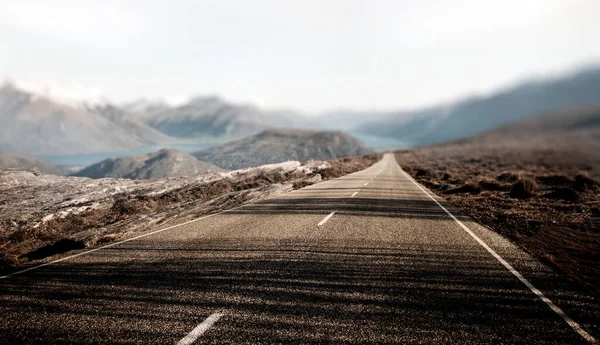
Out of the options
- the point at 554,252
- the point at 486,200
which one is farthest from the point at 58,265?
the point at 486,200

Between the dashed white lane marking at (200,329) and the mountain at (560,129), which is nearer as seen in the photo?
the dashed white lane marking at (200,329)

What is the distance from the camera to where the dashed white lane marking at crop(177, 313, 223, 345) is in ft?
10.9

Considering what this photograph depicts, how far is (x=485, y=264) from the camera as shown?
5977 millimetres

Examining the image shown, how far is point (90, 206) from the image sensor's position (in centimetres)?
1368

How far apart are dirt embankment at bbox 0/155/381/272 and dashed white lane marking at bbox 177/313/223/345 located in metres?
5.28

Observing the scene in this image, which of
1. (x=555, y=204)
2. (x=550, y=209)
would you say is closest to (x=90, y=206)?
(x=550, y=209)

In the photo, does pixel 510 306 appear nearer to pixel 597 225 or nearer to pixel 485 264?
pixel 485 264

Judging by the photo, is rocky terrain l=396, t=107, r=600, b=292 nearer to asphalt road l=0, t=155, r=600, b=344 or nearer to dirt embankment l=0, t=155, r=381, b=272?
asphalt road l=0, t=155, r=600, b=344

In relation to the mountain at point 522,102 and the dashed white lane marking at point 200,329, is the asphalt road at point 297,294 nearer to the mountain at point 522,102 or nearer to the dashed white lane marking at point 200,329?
the dashed white lane marking at point 200,329

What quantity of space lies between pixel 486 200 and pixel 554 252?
8.52 metres

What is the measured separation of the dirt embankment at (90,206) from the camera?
8.95 meters

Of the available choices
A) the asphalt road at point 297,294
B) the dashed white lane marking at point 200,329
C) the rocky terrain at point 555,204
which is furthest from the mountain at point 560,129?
the dashed white lane marking at point 200,329

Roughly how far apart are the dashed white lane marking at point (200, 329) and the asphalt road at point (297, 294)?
0.02 meters

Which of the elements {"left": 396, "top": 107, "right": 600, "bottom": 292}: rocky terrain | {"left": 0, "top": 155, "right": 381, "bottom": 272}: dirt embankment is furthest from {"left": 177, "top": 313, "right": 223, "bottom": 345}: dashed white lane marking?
{"left": 396, "top": 107, "right": 600, "bottom": 292}: rocky terrain
